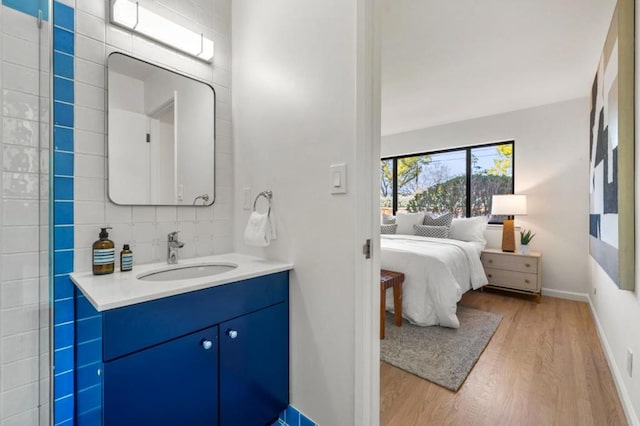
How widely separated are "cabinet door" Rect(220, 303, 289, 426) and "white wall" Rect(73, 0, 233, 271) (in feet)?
1.99

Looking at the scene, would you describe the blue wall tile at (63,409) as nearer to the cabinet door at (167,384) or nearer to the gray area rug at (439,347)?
the cabinet door at (167,384)

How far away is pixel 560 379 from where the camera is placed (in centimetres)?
182

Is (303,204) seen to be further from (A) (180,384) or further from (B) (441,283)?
(B) (441,283)

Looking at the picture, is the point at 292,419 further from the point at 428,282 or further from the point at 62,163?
the point at 428,282

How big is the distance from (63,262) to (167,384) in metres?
0.68

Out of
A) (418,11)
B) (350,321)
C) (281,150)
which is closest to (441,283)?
(350,321)

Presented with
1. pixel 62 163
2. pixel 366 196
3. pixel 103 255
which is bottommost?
pixel 103 255

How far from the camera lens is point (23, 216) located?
1138 mm

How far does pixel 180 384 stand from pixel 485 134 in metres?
4.45

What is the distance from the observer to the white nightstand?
336cm

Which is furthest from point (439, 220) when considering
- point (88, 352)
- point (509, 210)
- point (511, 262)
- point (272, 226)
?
point (88, 352)

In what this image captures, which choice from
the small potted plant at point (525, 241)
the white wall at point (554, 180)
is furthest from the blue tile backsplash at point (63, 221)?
the white wall at point (554, 180)

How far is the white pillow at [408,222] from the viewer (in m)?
4.25

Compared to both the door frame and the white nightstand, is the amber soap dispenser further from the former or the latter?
the white nightstand
